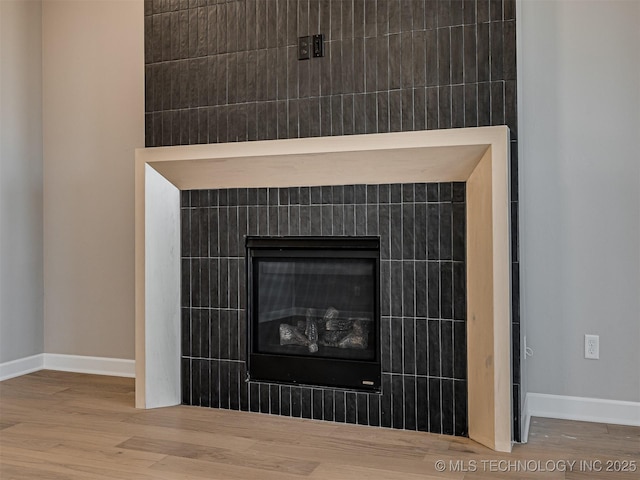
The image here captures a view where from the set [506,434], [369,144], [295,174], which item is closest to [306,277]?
[295,174]

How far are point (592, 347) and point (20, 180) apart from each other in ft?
11.3

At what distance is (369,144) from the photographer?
2646 millimetres

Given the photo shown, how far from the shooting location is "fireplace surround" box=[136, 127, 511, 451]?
2.47 metres

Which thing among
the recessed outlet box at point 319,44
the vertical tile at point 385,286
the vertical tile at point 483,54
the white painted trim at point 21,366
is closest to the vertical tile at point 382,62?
the recessed outlet box at point 319,44

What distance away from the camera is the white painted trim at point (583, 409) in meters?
2.84

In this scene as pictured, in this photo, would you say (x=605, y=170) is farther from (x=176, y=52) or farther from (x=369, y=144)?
(x=176, y=52)

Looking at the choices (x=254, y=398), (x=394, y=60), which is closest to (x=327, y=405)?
(x=254, y=398)

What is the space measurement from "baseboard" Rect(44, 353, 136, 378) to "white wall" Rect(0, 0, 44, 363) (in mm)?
123

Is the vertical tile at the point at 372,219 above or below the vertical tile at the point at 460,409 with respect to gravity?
above

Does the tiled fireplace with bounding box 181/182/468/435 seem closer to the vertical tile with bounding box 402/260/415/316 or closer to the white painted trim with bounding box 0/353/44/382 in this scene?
the vertical tile with bounding box 402/260/415/316

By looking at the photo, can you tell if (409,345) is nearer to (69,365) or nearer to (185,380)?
(185,380)

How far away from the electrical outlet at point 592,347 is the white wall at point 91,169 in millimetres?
2591

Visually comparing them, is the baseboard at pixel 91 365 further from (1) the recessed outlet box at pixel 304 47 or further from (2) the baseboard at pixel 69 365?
(1) the recessed outlet box at pixel 304 47

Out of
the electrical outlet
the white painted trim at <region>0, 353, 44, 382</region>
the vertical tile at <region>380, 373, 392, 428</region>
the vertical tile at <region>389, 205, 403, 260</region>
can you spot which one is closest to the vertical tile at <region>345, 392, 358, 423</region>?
the vertical tile at <region>380, 373, 392, 428</region>
